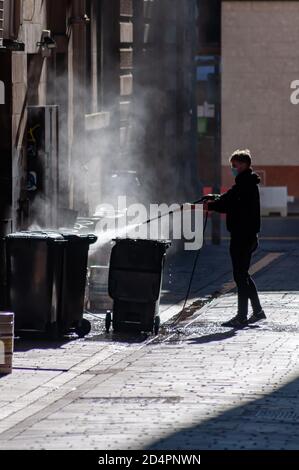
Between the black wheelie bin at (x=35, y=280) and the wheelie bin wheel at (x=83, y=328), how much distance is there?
362 millimetres

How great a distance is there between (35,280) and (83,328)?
2.44 feet

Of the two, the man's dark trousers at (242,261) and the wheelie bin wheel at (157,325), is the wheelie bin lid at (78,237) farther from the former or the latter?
the man's dark trousers at (242,261)

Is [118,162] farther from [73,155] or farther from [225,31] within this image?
[225,31]

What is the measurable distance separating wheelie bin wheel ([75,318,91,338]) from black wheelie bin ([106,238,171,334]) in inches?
13.1

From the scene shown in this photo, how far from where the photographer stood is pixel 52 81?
19.6 meters

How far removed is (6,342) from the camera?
13.1 m

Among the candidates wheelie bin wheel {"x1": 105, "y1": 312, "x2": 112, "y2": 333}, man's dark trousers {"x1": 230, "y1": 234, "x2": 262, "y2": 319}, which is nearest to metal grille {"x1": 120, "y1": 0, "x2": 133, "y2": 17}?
man's dark trousers {"x1": 230, "y1": 234, "x2": 262, "y2": 319}

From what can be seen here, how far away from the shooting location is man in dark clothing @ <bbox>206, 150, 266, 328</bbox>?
1597 centimetres

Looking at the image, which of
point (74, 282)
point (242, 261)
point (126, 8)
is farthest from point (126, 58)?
point (74, 282)

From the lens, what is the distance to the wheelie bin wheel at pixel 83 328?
1525 cm

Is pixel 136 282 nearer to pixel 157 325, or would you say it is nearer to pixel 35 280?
pixel 157 325

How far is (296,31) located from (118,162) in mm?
10973

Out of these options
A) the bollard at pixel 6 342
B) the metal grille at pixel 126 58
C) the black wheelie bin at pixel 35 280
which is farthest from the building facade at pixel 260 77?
the bollard at pixel 6 342
